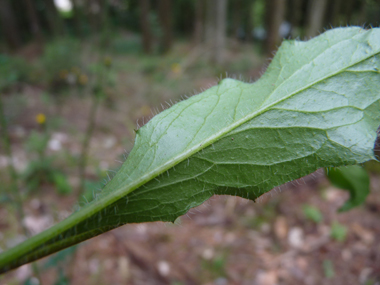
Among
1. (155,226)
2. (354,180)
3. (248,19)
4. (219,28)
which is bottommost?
(354,180)

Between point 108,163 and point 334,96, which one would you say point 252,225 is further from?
point 334,96

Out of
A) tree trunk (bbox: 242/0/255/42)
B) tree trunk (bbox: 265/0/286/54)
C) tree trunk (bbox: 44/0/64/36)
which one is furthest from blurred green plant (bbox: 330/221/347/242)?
tree trunk (bbox: 242/0/255/42)

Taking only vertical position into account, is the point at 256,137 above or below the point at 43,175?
below

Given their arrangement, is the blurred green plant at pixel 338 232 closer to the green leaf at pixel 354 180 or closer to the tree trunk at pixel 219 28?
the green leaf at pixel 354 180

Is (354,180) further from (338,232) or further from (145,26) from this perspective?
(145,26)

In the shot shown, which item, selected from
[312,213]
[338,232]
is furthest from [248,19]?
[338,232]

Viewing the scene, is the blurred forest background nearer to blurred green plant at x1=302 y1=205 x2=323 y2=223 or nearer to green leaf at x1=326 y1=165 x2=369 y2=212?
blurred green plant at x1=302 y1=205 x2=323 y2=223
